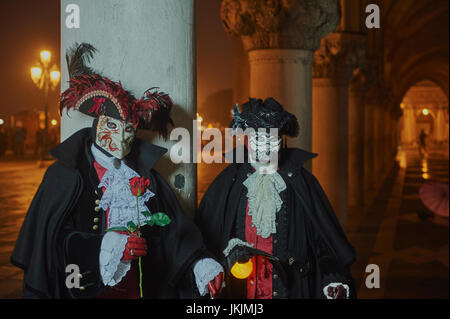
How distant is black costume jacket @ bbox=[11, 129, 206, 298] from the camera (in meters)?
2.91

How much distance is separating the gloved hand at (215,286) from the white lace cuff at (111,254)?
1.57ft

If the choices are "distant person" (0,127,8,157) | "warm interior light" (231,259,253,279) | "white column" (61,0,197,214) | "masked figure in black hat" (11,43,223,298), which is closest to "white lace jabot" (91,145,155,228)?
"masked figure in black hat" (11,43,223,298)

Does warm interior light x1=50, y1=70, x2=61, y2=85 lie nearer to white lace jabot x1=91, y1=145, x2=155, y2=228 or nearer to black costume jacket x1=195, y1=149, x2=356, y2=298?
black costume jacket x1=195, y1=149, x2=356, y2=298

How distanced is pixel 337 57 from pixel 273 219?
8.28 metres

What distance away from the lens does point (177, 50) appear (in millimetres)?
3623

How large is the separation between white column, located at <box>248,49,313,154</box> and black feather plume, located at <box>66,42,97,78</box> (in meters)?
4.58

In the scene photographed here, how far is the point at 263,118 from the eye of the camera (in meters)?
3.92

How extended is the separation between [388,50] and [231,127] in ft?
79.9

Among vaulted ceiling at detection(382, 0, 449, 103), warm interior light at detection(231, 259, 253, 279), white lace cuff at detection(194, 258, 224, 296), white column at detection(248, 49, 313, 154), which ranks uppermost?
vaulted ceiling at detection(382, 0, 449, 103)

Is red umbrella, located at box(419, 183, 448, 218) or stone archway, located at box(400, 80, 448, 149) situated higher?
stone archway, located at box(400, 80, 448, 149)

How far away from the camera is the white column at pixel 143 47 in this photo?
11.2 ft

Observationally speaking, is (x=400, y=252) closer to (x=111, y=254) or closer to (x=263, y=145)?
(x=263, y=145)
